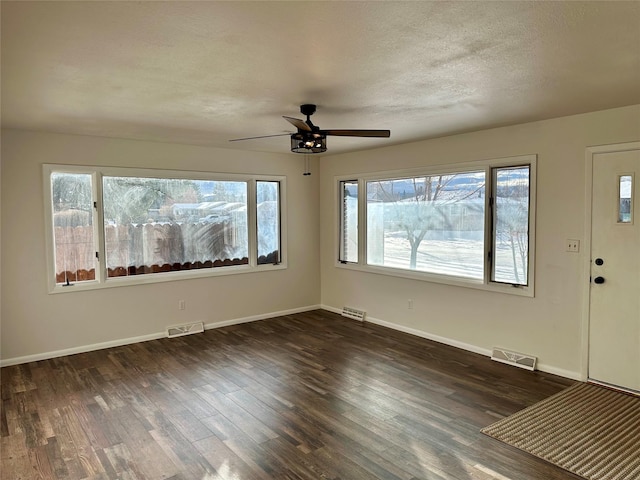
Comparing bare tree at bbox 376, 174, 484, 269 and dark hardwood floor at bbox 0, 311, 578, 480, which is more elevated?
bare tree at bbox 376, 174, 484, 269

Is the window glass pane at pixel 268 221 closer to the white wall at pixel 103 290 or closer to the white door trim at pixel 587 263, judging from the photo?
the white wall at pixel 103 290

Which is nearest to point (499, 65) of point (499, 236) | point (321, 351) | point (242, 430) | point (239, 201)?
point (499, 236)

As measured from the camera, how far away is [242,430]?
3090 millimetres

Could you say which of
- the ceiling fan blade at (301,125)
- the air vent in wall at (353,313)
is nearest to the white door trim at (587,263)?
the ceiling fan blade at (301,125)

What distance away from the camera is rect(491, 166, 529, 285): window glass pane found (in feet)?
14.3

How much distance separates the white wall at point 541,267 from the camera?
12.8 ft

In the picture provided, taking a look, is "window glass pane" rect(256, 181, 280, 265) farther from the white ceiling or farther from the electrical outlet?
the electrical outlet

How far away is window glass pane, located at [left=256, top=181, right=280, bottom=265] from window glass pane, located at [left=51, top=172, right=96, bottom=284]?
2.24m

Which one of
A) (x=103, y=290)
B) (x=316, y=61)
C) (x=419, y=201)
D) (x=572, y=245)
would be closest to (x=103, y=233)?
(x=103, y=290)

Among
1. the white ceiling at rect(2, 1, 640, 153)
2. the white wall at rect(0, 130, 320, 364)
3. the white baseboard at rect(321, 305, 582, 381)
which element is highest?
the white ceiling at rect(2, 1, 640, 153)

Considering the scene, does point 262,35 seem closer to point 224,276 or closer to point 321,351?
point 321,351

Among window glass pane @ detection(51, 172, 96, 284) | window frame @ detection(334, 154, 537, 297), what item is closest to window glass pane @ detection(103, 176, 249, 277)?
window glass pane @ detection(51, 172, 96, 284)

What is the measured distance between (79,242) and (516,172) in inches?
193

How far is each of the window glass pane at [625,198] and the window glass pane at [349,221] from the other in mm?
3365
